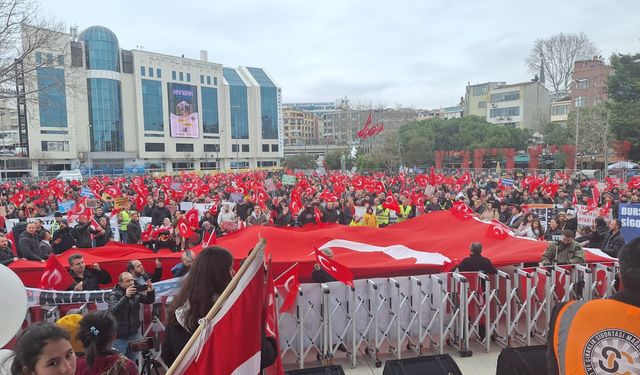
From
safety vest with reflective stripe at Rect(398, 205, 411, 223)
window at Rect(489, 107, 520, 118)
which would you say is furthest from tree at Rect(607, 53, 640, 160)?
window at Rect(489, 107, 520, 118)

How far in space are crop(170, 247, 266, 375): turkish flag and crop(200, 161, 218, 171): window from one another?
85.7 m

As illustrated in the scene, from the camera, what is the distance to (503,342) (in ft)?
23.1

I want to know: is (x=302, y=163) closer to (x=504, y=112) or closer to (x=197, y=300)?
(x=504, y=112)

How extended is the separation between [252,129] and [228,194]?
70.2 metres

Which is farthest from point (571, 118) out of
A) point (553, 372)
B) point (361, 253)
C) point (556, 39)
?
point (553, 372)

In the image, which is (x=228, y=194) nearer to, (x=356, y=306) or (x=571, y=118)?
(x=356, y=306)

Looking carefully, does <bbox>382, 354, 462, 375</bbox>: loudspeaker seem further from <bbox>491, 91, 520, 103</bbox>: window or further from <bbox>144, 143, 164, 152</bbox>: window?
<bbox>144, 143, 164, 152</bbox>: window

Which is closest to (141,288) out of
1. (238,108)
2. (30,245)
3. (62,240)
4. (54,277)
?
(54,277)

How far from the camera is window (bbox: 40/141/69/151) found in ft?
227

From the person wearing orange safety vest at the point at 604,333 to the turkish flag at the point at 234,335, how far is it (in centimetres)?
169

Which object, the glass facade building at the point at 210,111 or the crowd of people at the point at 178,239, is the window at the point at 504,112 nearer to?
the crowd of people at the point at 178,239

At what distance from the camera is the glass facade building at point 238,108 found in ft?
291

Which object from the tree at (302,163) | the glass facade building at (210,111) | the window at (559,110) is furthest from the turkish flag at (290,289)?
the glass facade building at (210,111)

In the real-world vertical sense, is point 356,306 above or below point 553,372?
below
